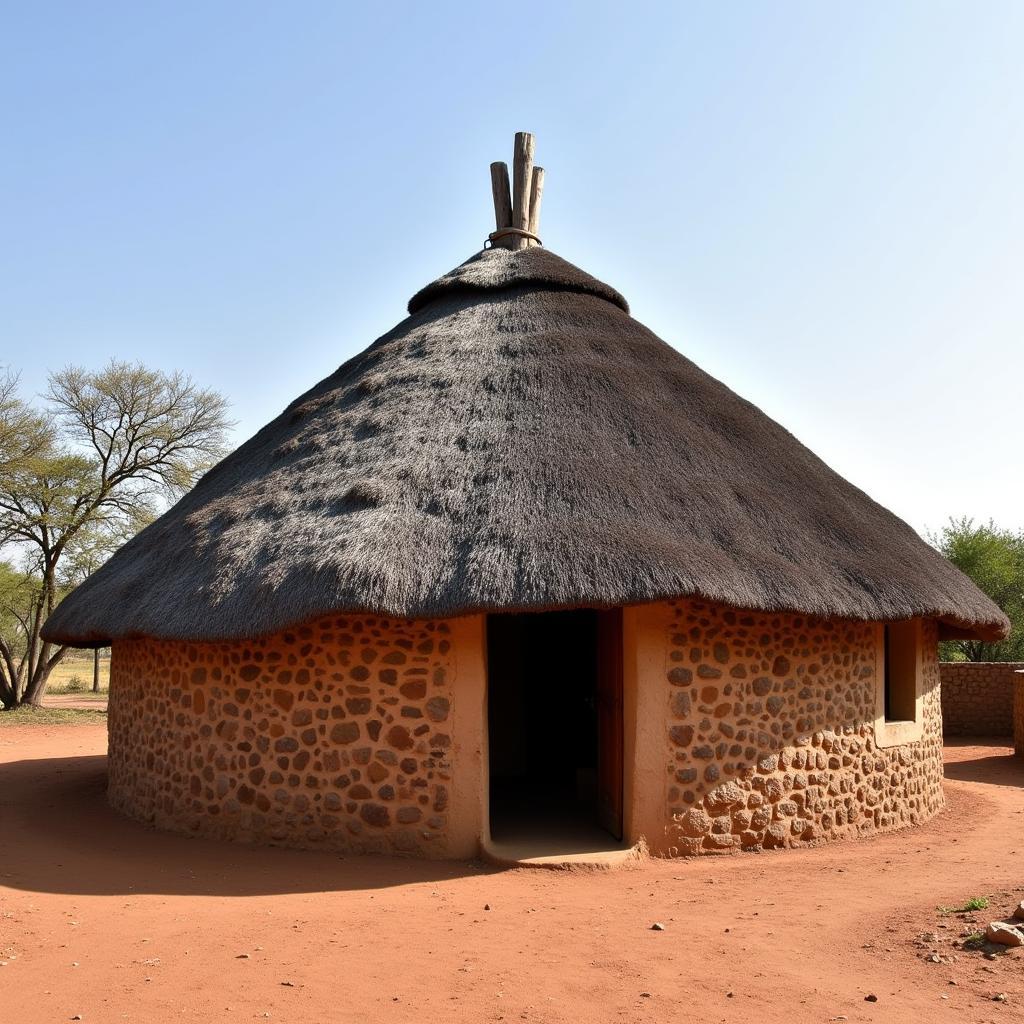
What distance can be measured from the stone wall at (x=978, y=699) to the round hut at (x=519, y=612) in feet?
27.8

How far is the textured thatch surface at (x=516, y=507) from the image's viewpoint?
664 cm

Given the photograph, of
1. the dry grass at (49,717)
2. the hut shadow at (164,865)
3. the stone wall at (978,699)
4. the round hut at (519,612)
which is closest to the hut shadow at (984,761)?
the stone wall at (978,699)

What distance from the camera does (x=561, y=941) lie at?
16.1 feet

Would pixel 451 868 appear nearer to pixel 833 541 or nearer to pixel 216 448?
pixel 833 541

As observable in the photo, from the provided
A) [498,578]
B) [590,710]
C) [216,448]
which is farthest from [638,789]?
[216,448]

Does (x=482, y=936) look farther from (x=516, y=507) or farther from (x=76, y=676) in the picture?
(x=76, y=676)

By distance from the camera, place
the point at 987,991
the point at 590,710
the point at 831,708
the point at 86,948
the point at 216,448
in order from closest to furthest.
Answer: the point at 987,991 → the point at 86,948 → the point at 831,708 → the point at 590,710 → the point at 216,448

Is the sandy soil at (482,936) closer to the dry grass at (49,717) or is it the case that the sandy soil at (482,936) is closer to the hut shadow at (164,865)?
the hut shadow at (164,865)

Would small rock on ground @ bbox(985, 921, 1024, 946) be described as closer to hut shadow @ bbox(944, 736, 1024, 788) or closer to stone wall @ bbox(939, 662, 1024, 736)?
hut shadow @ bbox(944, 736, 1024, 788)

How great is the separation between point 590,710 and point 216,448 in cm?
1423

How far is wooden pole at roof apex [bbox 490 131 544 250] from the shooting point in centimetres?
1199

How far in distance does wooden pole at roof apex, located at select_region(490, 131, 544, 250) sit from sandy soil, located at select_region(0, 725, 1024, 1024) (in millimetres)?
8084

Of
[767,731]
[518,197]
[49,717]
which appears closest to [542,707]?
[767,731]

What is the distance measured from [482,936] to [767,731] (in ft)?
10.4
